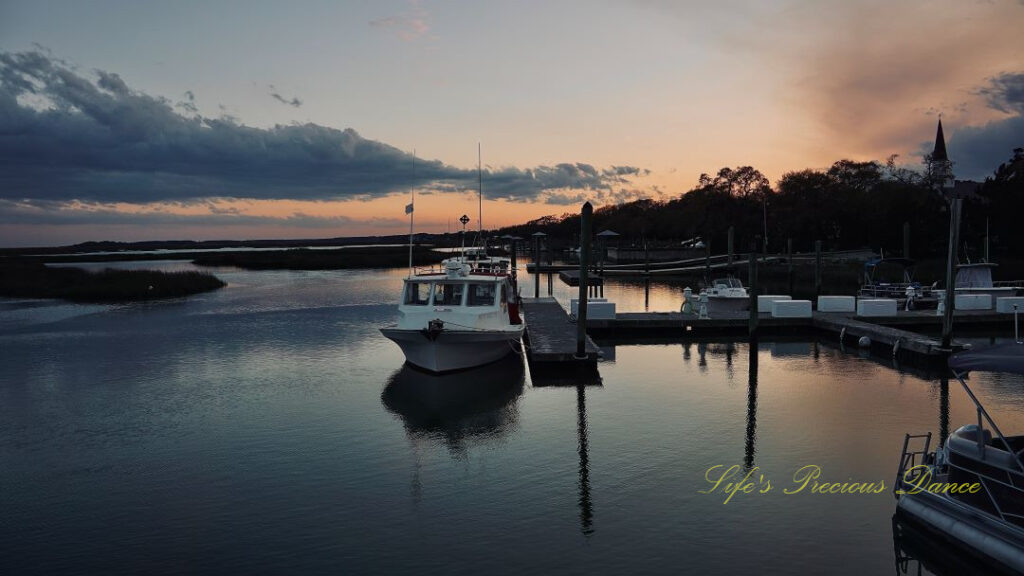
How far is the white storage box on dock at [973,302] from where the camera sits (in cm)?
3575

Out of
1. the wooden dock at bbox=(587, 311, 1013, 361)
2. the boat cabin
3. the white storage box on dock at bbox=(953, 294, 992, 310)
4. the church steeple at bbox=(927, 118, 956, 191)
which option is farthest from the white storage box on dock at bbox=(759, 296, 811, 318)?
the church steeple at bbox=(927, 118, 956, 191)

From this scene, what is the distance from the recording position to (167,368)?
27.7 meters

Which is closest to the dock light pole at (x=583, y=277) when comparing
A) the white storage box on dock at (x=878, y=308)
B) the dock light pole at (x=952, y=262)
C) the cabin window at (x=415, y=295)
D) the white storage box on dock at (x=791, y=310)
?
the cabin window at (x=415, y=295)

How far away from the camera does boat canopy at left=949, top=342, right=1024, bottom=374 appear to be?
10883 mm

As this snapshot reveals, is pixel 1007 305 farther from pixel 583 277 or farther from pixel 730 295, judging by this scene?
pixel 583 277

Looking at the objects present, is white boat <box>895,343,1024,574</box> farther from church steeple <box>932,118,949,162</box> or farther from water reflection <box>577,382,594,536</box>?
church steeple <box>932,118,949,162</box>

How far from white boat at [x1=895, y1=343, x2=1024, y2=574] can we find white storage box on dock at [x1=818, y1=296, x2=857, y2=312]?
84.1 feet

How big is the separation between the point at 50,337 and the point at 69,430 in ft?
67.8

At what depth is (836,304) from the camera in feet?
120

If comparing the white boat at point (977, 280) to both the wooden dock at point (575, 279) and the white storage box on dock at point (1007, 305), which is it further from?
the wooden dock at point (575, 279)

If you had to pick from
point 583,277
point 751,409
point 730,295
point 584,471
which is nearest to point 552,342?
point 583,277

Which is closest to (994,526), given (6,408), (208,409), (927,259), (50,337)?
(208,409)

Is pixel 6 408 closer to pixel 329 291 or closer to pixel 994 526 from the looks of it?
pixel 994 526

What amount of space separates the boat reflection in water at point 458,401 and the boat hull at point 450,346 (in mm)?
430
